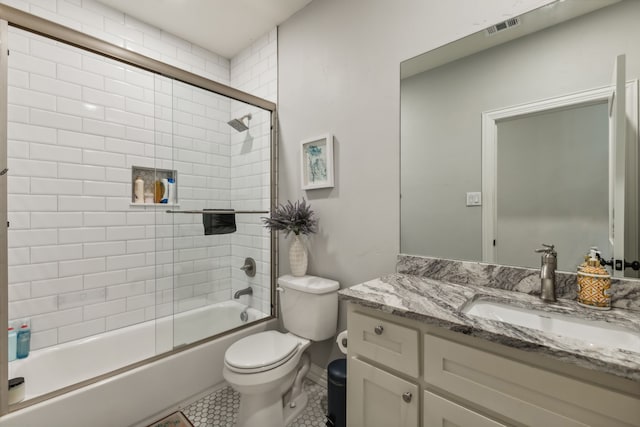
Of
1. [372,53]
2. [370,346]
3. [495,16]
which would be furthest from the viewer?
[372,53]

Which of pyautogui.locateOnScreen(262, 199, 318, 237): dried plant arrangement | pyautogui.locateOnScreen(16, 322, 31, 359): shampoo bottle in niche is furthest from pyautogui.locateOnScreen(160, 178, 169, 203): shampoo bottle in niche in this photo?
pyautogui.locateOnScreen(16, 322, 31, 359): shampoo bottle in niche

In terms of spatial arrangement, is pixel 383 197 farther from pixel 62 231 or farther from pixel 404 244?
pixel 62 231

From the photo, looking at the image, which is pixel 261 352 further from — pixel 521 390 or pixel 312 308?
pixel 521 390

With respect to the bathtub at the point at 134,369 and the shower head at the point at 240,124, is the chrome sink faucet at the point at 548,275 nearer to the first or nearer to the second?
the bathtub at the point at 134,369

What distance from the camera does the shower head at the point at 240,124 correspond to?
1990 millimetres

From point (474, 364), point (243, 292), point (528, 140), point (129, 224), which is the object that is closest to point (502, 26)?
point (528, 140)

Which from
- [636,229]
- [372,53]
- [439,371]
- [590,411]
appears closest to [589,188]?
[636,229]

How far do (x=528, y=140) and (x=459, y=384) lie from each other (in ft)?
3.22

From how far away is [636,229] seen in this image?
95 centimetres

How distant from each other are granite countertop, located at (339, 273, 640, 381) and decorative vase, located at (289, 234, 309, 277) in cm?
66

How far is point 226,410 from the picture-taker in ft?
5.49

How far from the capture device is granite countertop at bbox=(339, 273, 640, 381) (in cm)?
64

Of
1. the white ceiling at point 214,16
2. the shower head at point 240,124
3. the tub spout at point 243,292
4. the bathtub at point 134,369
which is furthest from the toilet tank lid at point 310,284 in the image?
the white ceiling at point 214,16

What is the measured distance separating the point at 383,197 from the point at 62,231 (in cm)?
206
